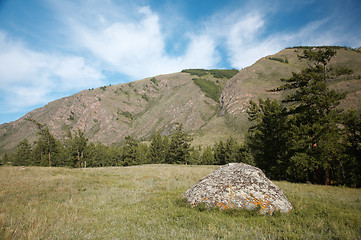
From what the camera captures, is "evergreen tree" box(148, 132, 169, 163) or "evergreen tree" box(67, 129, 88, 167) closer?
"evergreen tree" box(67, 129, 88, 167)

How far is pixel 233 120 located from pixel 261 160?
4509 inches

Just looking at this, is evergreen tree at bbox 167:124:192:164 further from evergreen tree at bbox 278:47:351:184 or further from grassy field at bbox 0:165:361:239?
grassy field at bbox 0:165:361:239

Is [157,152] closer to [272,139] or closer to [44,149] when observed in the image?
[44,149]

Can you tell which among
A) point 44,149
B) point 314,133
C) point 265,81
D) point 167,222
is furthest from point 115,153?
point 265,81

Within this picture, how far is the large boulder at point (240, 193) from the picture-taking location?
752 centimetres

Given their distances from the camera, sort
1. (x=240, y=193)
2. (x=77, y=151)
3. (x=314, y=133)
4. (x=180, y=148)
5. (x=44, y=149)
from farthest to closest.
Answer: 1. (x=44, y=149)
2. (x=77, y=151)
3. (x=180, y=148)
4. (x=314, y=133)
5. (x=240, y=193)

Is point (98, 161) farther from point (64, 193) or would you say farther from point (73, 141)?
point (64, 193)

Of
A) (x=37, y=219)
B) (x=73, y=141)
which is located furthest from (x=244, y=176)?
(x=73, y=141)

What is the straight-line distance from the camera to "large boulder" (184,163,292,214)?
7.52 metres

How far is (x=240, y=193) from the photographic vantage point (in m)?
8.03

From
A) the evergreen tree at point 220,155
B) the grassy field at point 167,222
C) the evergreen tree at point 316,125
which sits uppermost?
the evergreen tree at point 316,125

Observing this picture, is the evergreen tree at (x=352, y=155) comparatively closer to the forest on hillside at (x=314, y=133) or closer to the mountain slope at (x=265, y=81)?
the forest on hillside at (x=314, y=133)

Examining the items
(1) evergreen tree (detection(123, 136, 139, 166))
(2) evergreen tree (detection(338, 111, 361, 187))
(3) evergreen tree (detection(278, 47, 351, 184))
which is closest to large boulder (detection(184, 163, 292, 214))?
(3) evergreen tree (detection(278, 47, 351, 184))

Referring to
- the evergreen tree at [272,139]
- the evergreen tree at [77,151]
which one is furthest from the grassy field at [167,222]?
the evergreen tree at [77,151]
